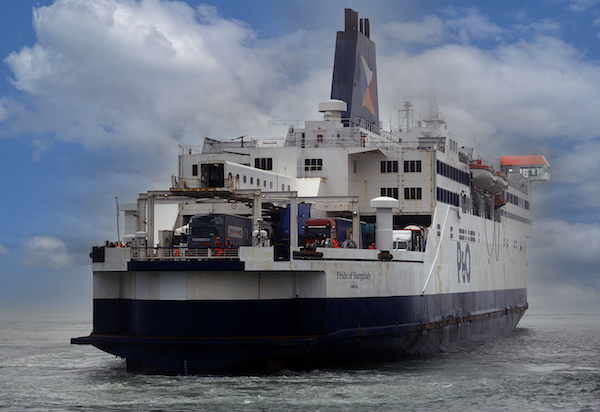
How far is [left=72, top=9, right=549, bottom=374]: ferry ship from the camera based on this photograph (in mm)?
24906

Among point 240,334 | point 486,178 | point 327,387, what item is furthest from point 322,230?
point 486,178

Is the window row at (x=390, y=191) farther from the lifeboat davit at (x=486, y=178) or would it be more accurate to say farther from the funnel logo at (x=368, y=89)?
the funnel logo at (x=368, y=89)

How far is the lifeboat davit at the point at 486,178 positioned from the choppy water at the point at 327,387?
12863mm

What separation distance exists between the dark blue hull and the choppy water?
478 mm

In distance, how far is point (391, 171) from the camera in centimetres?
3716

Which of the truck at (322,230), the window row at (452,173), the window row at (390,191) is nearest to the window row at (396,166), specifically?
the window row at (390,191)

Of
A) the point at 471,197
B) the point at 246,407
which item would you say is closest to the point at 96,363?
the point at 246,407

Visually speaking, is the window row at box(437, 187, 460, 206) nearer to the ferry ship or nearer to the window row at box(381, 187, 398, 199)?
the ferry ship

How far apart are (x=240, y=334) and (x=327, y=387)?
3146mm

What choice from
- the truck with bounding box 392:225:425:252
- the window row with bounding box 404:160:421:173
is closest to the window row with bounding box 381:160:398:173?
the window row with bounding box 404:160:421:173

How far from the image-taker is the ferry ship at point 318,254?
2491cm

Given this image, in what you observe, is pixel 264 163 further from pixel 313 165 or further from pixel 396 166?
pixel 396 166

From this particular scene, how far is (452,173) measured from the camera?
4022 cm

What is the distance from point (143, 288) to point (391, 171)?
14902 mm
